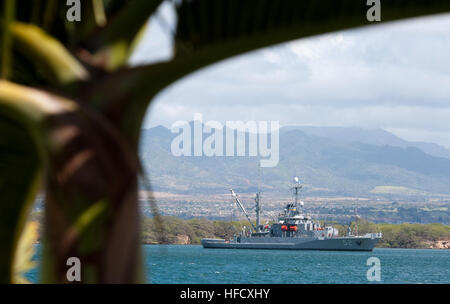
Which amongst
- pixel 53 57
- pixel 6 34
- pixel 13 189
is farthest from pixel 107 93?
pixel 13 189

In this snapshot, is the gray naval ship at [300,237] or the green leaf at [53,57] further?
the gray naval ship at [300,237]

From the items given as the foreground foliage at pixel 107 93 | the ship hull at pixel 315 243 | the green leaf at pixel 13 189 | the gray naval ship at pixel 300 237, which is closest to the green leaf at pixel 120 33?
the foreground foliage at pixel 107 93

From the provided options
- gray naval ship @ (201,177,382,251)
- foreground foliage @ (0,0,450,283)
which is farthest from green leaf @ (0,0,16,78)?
gray naval ship @ (201,177,382,251)

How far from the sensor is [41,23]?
2.45m

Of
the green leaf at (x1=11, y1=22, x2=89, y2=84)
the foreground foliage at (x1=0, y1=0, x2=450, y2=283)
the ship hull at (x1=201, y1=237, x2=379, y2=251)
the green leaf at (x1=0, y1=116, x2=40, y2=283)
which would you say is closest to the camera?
the foreground foliage at (x1=0, y1=0, x2=450, y2=283)

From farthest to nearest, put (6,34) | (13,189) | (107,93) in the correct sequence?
(13,189) → (6,34) → (107,93)

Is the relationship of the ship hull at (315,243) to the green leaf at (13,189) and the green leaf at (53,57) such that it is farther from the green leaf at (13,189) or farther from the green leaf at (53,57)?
the green leaf at (53,57)

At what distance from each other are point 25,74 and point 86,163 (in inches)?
45.3

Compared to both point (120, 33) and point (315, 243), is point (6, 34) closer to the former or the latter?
point (120, 33)

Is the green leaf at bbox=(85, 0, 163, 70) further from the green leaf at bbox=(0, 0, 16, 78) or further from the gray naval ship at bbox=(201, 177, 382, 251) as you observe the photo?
the gray naval ship at bbox=(201, 177, 382, 251)

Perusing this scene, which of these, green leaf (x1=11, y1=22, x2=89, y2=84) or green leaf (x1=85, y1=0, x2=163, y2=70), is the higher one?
green leaf (x1=85, y1=0, x2=163, y2=70)

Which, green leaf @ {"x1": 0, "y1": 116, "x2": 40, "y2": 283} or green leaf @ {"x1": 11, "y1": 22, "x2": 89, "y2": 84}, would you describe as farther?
green leaf @ {"x1": 0, "y1": 116, "x2": 40, "y2": 283}
